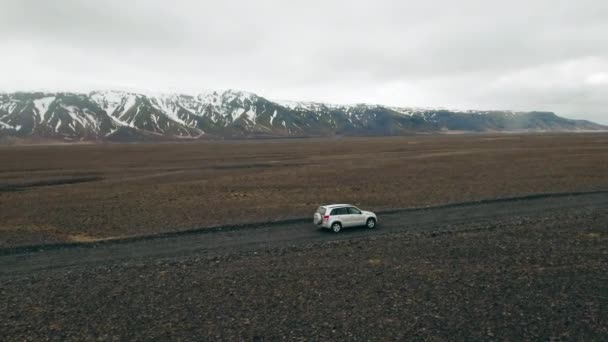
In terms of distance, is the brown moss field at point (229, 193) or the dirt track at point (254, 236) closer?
the dirt track at point (254, 236)

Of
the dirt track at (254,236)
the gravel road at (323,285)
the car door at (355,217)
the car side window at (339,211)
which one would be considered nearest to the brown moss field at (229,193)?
the dirt track at (254,236)

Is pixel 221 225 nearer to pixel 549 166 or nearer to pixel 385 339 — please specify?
pixel 385 339

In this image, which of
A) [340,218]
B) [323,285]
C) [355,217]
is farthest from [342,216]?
[323,285]

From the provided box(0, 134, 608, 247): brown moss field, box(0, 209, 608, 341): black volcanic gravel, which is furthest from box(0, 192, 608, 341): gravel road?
box(0, 134, 608, 247): brown moss field

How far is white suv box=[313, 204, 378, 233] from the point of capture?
24.8 m

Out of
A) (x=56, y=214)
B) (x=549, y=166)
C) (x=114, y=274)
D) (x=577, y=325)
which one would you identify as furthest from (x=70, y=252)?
(x=549, y=166)

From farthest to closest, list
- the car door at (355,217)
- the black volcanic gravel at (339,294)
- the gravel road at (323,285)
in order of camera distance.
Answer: the car door at (355,217) → the gravel road at (323,285) → the black volcanic gravel at (339,294)

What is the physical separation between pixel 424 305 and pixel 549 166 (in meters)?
49.7

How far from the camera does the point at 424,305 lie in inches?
537

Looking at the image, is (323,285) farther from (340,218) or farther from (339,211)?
(339,211)

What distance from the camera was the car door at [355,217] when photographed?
25.5 m

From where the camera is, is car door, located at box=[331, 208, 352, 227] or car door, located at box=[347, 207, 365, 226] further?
car door, located at box=[347, 207, 365, 226]

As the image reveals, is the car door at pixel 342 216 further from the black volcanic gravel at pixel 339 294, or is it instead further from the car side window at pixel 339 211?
the black volcanic gravel at pixel 339 294

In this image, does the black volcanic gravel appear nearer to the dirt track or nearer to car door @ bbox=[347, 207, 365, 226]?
the dirt track
